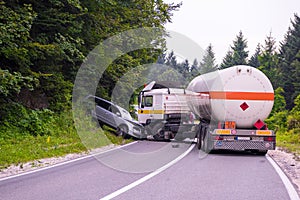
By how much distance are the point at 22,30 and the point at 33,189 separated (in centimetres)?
738

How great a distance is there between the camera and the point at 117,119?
22641 mm

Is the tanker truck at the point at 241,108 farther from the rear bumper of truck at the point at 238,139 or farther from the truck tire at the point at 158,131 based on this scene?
the truck tire at the point at 158,131

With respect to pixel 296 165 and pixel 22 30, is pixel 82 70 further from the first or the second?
pixel 296 165

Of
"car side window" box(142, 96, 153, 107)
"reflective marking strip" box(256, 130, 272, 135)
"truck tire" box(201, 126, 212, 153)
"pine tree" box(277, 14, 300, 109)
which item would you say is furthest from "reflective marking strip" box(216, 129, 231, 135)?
"pine tree" box(277, 14, 300, 109)

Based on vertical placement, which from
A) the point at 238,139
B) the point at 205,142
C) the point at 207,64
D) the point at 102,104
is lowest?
the point at 205,142

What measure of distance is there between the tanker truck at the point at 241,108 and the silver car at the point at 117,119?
7840mm

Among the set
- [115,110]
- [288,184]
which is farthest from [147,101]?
[288,184]

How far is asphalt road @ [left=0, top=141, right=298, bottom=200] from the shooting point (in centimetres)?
798

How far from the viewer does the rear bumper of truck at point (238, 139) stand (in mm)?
15289

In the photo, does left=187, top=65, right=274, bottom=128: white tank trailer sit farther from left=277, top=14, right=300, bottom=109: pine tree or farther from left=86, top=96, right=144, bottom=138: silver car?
left=277, top=14, right=300, bottom=109: pine tree

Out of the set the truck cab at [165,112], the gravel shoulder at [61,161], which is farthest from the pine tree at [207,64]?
the gravel shoulder at [61,161]

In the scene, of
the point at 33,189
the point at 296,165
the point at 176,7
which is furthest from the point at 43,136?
the point at 176,7

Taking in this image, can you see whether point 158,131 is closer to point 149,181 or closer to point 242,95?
point 242,95

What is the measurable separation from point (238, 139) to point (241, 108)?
3.89 feet
